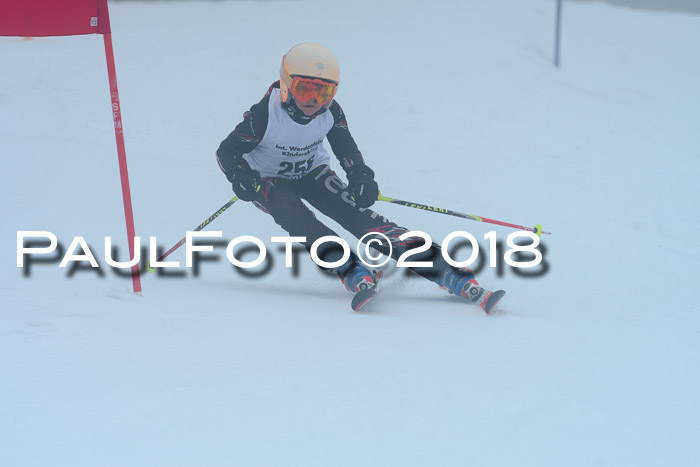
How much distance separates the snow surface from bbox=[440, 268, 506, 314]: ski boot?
8 cm

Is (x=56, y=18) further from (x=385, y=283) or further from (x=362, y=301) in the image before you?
(x=385, y=283)

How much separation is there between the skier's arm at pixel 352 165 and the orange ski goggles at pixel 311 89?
10.6 inches

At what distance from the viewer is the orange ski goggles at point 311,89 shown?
3.36 meters

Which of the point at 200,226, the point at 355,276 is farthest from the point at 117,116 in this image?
the point at 355,276

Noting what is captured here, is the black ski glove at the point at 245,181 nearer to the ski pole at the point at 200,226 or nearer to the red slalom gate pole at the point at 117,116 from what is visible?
the ski pole at the point at 200,226

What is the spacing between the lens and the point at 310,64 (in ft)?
11.0

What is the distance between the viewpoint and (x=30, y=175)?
529 cm

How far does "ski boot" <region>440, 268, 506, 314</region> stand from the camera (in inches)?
130

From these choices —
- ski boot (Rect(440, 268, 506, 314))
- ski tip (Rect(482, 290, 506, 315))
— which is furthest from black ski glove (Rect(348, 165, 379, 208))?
ski tip (Rect(482, 290, 506, 315))

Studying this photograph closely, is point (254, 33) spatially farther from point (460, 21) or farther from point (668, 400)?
point (668, 400)

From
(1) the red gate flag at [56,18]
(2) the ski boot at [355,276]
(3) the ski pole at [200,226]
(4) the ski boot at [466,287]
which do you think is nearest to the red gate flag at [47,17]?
(1) the red gate flag at [56,18]

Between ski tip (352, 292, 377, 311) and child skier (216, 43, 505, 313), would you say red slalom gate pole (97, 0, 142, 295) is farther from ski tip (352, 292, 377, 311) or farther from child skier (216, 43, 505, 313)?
ski tip (352, 292, 377, 311)

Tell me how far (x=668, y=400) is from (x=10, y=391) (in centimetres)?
214

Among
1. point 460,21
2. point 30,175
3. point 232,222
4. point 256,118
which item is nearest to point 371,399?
point 256,118
